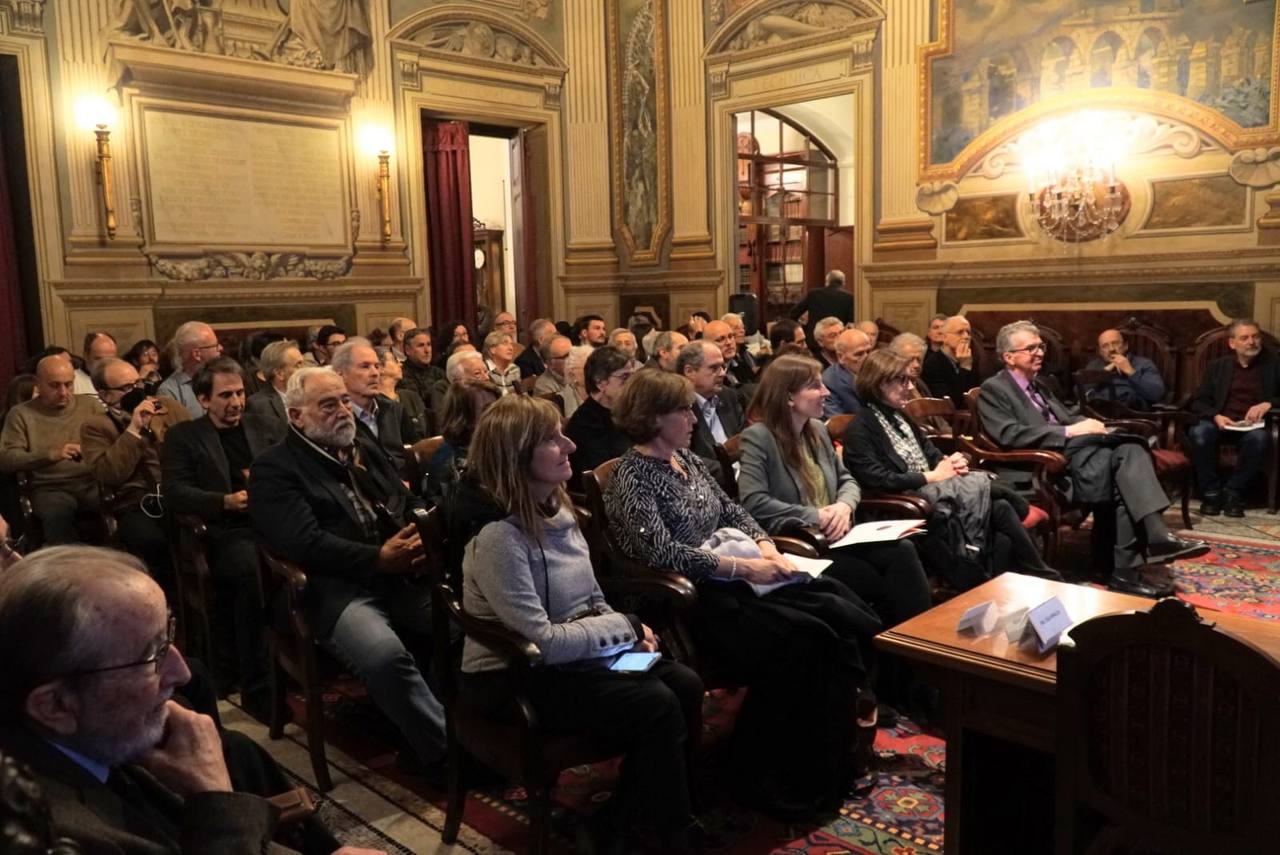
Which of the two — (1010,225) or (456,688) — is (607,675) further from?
(1010,225)

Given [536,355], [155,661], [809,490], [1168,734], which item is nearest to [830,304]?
[536,355]

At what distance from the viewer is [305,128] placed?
9078mm

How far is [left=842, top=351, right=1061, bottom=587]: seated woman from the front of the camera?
13.5ft

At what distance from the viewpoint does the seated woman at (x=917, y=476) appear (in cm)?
411

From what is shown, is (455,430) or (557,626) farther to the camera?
(455,430)

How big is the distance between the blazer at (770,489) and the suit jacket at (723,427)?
160 millimetres

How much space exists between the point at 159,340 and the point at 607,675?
23.2 feet

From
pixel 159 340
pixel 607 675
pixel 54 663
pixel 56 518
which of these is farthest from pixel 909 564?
pixel 159 340

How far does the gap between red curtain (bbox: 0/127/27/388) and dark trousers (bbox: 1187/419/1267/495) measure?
8.64 m

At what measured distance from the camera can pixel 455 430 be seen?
3.95m

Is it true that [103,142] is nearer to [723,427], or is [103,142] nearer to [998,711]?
[723,427]

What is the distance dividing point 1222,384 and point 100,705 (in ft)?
24.1

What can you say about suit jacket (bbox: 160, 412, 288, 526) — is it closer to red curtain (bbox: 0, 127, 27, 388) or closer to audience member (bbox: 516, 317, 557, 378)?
audience member (bbox: 516, 317, 557, 378)

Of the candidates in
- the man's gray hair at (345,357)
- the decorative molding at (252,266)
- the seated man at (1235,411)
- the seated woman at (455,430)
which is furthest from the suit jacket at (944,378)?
the decorative molding at (252,266)
